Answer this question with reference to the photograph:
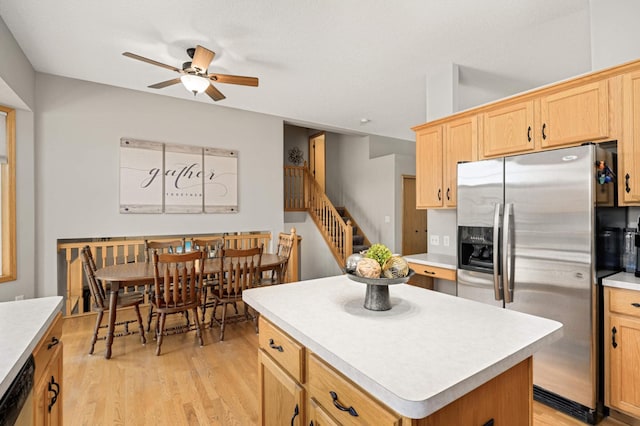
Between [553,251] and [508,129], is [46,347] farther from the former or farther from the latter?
[508,129]

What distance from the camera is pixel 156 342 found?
125 inches

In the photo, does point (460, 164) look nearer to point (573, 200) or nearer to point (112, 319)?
point (573, 200)

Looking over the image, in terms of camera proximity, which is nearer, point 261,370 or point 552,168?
point 261,370

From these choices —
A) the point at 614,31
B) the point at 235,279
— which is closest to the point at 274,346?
the point at 235,279

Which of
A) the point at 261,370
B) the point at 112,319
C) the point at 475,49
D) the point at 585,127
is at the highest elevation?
the point at 475,49

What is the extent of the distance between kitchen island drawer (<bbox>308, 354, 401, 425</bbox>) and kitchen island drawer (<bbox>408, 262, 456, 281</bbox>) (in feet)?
6.72

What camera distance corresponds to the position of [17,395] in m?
0.94

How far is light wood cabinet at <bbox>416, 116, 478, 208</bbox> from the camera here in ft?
9.86

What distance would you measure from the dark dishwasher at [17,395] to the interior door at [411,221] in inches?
237

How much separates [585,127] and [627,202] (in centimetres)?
57

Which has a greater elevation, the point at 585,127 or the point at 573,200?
the point at 585,127

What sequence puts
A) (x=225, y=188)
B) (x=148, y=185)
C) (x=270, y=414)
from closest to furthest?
(x=270, y=414) < (x=148, y=185) < (x=225, y=188)

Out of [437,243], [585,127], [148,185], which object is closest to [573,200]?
[585,127]

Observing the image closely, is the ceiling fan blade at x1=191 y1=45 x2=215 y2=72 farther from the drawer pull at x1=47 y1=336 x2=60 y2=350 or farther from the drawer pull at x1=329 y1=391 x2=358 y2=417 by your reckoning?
the drawer pull at x1=329 y1=391 x2=358 y2=417
